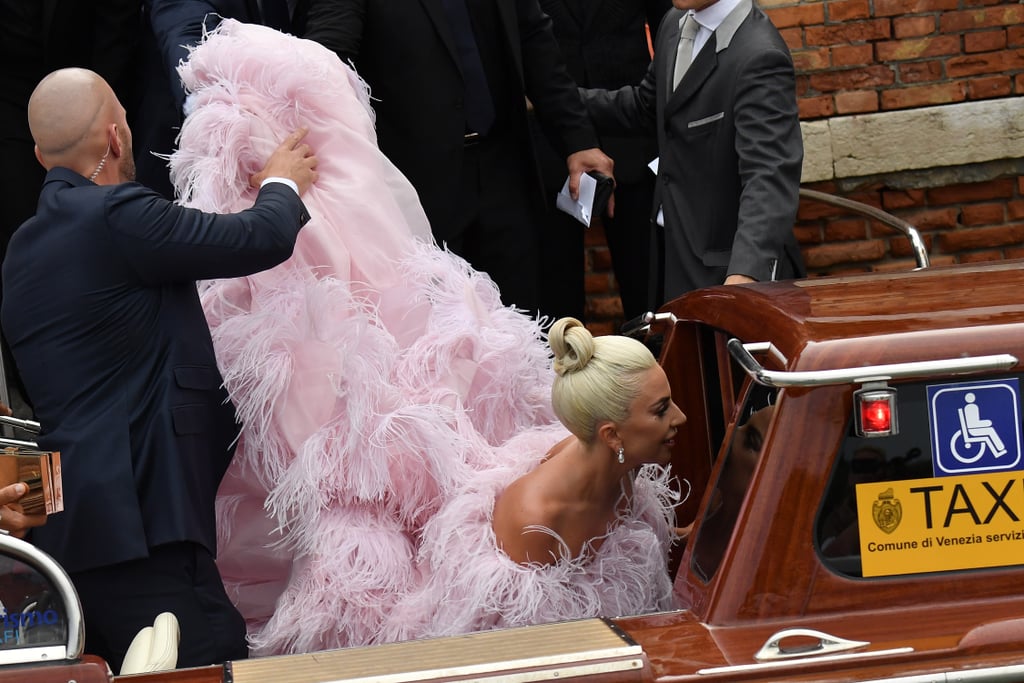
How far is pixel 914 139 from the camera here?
591 centimetres

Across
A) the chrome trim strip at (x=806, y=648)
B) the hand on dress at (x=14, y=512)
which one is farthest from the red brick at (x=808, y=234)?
the hand on dress at (x=14, y=512)

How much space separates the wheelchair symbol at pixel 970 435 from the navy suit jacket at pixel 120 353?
5.15 ft

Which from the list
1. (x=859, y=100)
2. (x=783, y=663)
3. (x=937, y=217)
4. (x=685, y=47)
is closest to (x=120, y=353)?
(x=783, y=663)

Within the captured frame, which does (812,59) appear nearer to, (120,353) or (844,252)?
(844,252)

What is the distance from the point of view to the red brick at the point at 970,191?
6.02 metres

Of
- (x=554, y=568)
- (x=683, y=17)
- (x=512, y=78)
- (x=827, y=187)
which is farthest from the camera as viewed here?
(x=827, y=187)

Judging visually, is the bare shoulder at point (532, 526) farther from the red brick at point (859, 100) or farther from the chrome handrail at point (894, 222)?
the red brick at point (859, 100)

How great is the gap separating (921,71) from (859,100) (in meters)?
0.29

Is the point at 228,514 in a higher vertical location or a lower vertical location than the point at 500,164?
lower

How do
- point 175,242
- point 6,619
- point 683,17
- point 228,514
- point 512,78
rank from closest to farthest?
point 6,619, point 175,242, point 228,514, point 683,17, point 512,78

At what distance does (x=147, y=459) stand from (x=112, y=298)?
1.20 feet

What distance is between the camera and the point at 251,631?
10.3ft

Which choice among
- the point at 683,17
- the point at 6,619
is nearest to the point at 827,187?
the point at 683,17

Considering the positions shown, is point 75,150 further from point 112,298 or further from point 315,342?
point 315,342
